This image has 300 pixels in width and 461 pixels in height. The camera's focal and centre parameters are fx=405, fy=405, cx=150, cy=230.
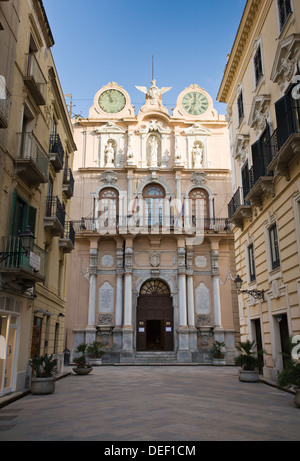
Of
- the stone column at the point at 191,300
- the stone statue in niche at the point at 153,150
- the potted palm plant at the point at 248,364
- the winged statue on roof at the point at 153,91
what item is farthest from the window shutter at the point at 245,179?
the winged statue on roof at the point at 153,91

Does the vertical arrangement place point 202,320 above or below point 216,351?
above

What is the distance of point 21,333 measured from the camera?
13.0m

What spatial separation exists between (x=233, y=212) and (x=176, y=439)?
13.2 m

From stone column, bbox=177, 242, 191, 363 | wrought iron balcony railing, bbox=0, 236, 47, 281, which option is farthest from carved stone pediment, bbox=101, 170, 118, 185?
wrought iron balcony railing, bbox=0, 236, 47, 281

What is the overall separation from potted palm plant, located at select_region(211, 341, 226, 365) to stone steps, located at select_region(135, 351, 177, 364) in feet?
7.96

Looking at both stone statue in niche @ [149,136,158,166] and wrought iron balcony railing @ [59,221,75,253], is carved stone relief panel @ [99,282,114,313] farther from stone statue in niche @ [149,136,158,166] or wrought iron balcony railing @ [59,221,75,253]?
stone statue in niche @ [149,136,158,166]

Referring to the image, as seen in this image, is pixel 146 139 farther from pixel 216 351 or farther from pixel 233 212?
pixel 216 351

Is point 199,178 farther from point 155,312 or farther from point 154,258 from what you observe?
point 155,312

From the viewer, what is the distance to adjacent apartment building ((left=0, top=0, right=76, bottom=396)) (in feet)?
37.4

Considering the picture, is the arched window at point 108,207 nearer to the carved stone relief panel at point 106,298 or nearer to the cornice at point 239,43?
the carved stone relief panel at point 106,298

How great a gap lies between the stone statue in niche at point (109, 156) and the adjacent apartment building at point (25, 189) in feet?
39.0

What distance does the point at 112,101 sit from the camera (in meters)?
31.4

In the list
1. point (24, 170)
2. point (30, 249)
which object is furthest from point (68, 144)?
point (30, 249)

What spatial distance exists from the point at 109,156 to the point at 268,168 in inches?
747
